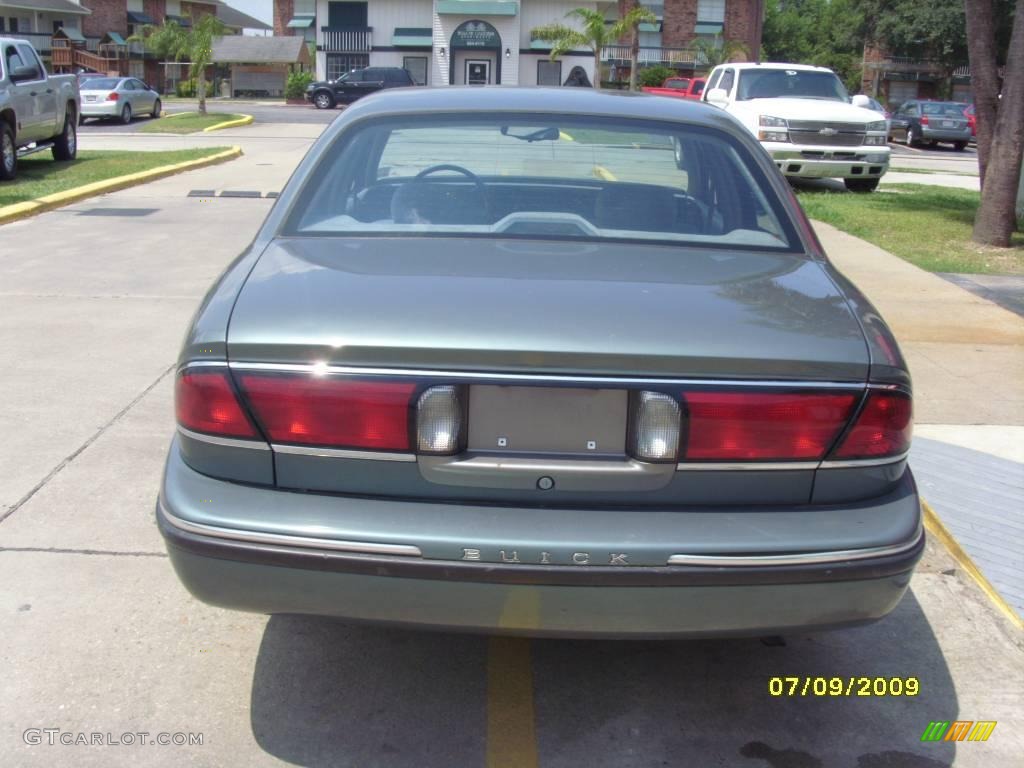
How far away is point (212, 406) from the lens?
2.73 metres

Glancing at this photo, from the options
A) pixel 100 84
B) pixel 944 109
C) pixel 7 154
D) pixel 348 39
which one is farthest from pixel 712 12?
pixel 7 154

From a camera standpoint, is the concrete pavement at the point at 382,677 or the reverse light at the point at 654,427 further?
the concrete pavement at the point at 382,677

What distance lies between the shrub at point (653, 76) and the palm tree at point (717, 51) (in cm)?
183

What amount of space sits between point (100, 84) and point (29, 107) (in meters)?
20.2

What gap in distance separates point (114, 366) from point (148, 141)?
2058 cm

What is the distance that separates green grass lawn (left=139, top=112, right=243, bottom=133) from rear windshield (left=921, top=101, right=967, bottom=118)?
68.8 feet

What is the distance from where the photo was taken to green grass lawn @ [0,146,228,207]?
43.3ft

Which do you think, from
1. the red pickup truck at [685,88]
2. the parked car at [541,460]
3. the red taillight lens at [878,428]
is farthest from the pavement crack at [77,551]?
the red pickup truck at [685,88]

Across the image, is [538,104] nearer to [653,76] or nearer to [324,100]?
[324,100]

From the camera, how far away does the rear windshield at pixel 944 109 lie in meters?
34.0

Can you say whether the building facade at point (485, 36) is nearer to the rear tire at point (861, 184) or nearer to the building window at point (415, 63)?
the building window at point (415, 63)

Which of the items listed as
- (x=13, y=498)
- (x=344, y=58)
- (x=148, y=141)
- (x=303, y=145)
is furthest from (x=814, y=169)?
(x=344, y=58)

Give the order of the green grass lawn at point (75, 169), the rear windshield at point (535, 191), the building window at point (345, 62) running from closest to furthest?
1. the rear windshield at point (535, 191)
2. the green grass lawn at point (75, 169)
3. the building window at point (345, 62)

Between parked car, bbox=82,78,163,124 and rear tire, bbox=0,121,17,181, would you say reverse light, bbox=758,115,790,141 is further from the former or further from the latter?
parked car, bbox=82,78,163,124
